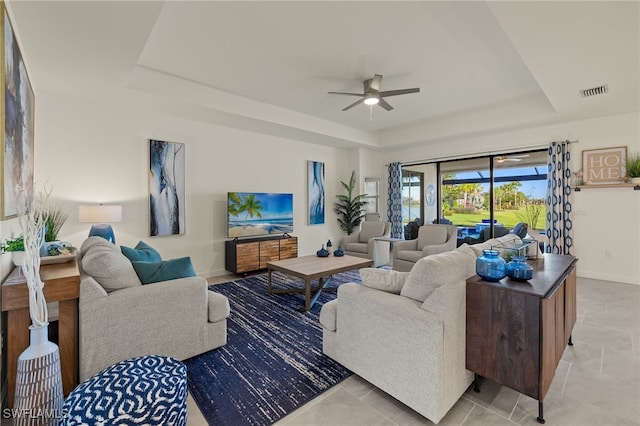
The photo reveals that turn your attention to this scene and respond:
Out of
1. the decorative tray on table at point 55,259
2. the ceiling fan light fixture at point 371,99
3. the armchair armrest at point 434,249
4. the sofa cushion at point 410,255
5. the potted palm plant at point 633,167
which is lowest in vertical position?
the sofa cushion at point 410,255

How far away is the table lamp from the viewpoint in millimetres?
3475

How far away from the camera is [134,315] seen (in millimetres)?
2047

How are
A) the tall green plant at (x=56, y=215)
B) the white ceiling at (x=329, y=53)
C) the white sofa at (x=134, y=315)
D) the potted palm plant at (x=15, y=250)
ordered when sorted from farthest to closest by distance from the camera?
the tall green plant at (x=56, y=215)
the white ceiling at (x=329, y=53)
the white sofa at (x=134, y=315)
the potted palm plant at (x=15, y=250)

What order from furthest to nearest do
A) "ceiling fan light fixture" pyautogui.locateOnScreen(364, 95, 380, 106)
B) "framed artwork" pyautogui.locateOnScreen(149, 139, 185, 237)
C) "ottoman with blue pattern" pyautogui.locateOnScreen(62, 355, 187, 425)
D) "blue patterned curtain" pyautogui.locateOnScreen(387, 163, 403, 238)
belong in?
"blue patterned curtain" pyautogui.locateOnScreen(387, 163, 403, 238) → "framed artwork" pyautogui.locateOnScreen(149, 139, 185, 237) → "ceiling fan light fixture" pyautogui.locateOnScreen(364, 95, 380, 106) → "ottoman with blue pattern" pyautogui.locateOnScreen(62, 355, 187, 425)

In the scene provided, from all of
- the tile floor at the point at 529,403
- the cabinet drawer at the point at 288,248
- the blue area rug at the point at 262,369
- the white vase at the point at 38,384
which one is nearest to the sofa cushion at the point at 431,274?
the tile floor at the point at 529,403

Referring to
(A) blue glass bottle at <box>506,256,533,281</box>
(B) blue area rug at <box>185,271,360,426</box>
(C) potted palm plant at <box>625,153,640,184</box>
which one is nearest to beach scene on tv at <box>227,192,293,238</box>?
(B) blue area rug at <box>185,271,360,426</box>

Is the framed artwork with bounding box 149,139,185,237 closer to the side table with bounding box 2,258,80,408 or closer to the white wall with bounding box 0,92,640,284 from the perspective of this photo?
the white wall with bounding box 0,92,640,284

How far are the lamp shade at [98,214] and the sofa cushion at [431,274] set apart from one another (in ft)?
11.8

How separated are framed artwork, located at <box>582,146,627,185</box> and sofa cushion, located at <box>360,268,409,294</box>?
4776 mm

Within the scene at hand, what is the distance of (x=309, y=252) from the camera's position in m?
6.61

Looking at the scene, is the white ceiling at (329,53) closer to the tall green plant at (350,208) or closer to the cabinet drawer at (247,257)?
the cabinet drawer at (247,257)

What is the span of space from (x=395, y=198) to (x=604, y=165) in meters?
3.68

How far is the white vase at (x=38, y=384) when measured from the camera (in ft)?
4.65

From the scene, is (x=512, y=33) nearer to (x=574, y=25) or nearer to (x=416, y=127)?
(x=574, y=25)
